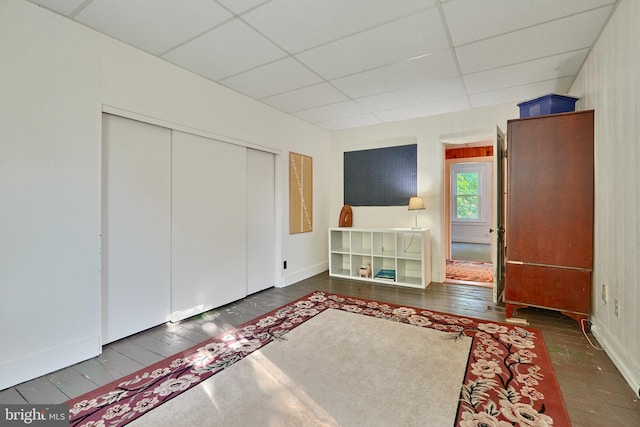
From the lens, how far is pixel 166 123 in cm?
280

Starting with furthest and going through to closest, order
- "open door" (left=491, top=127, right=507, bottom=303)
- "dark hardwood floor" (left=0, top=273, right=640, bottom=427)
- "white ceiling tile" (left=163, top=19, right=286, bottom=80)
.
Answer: "open door" (left=491, top=127, right=507, bottom=303) → "white ceiling tile" (left=163, top=19, right=286, bottom=80) → "dark hardwood floor" (left=0, top=273, right=640, bottom=427)

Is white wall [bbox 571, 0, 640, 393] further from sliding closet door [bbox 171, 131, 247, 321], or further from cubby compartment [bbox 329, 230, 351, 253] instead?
sliding closet door [bbox 171, 131, 247, 321]

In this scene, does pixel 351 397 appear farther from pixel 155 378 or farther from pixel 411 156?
pixel 411 156

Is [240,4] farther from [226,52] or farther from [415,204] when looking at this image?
[415,204]

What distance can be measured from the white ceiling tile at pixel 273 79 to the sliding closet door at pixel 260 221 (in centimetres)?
78

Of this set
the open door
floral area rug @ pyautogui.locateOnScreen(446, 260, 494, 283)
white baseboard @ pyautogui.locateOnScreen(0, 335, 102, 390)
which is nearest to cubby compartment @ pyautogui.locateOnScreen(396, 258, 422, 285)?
floral area rug @ pyautogui.locateOnScreen(446, 260, 494, 283)

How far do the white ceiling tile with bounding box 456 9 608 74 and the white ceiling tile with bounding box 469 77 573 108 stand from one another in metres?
0.79

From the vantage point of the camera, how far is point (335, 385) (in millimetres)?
1855

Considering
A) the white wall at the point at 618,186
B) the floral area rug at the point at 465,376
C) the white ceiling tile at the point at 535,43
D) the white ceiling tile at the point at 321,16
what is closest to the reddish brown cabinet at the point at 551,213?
the white wall at the point at 618,186

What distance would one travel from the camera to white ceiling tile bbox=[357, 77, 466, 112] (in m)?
3.37

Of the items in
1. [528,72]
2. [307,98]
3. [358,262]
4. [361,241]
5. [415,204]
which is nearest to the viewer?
[528,72]

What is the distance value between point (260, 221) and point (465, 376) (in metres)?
2.89

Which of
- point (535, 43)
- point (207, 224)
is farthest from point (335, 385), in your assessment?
point (535, 43)

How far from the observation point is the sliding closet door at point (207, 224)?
9.74ft
